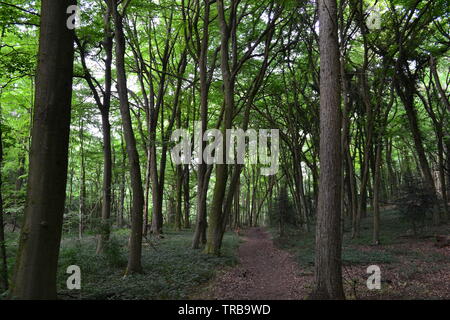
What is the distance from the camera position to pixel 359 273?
28.1 feet

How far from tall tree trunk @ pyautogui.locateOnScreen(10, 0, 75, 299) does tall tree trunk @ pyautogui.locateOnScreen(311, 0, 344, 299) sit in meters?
4.42

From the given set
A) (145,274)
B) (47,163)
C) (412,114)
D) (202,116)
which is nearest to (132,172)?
(145,274)

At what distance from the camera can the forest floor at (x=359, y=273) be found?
22.2 ft

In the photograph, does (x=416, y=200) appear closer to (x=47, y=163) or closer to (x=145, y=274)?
(x=145, y=274)

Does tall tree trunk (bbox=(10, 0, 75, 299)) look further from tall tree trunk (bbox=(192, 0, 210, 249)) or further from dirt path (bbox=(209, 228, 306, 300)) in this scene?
tall tree trunk (bbox=(192, 0, 210, 249))

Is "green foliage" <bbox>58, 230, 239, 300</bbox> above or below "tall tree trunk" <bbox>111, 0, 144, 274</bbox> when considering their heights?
below

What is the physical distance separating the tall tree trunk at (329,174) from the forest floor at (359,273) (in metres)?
0.61

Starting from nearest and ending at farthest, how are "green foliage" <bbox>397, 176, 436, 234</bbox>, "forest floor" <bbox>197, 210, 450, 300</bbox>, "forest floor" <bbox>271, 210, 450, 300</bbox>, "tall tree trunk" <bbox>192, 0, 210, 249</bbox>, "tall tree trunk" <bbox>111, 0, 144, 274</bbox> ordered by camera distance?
1. "forest floor" <bbox>271, 210, 450, 300</bbox>
2. "forest floor" <bbox>197, 210, 450, 300</bbox>
3. "tall tree trunk" <bbox>111, 0, 144, 274</bbox>
4. "tall tree trunk" <bbox>192, 0, 210, 249</bbox>
5. "green foliage" <bbox>397, 176, 436, 234</bbox>

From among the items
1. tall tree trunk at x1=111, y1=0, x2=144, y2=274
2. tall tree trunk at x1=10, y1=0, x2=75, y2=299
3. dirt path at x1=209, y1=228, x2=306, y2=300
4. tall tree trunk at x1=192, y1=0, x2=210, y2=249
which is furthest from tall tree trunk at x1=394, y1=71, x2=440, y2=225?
tall tree trunk at x1=10, y1=0, x2=75, y2=299

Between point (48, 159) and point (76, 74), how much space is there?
748 cm

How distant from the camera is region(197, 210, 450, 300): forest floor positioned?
22.2 feet

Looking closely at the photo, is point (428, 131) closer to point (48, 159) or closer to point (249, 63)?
point (249, 63)

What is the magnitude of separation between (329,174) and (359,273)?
4277 mm

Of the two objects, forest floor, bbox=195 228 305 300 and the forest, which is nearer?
the forest
